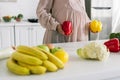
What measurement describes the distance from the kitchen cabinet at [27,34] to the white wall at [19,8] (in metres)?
0.44

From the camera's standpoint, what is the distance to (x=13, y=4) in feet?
12.4

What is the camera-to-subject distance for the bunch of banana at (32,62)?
2.65ft

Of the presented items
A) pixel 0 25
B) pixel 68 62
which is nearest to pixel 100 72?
pixel 68 62

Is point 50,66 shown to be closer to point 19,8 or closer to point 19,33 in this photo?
point 19,33

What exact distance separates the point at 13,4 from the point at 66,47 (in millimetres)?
2682

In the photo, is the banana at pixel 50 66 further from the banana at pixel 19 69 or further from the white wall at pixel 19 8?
the white wall at pixel 19 8

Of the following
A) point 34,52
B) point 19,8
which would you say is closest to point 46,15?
point 34,52

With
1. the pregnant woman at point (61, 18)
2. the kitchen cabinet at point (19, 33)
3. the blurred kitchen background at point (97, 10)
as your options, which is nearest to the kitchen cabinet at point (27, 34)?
the kitchen cabinet at point (19, 33)

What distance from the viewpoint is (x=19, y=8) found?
3.83m

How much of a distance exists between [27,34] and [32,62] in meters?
2.76

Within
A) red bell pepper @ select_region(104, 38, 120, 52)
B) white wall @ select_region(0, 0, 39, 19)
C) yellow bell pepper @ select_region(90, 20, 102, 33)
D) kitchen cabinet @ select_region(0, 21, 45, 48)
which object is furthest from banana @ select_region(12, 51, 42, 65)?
white wall @ select_region(0, 0, 39, 19)

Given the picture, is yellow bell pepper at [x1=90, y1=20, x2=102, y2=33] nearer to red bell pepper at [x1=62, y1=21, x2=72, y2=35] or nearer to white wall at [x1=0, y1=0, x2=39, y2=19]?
red bell pepper at [x1=62, y1=21, x2=72, y2=35]

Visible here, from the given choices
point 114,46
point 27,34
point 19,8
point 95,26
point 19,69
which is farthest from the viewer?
point 19,8

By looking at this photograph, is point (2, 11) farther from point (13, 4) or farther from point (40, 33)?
point (40, 33)
